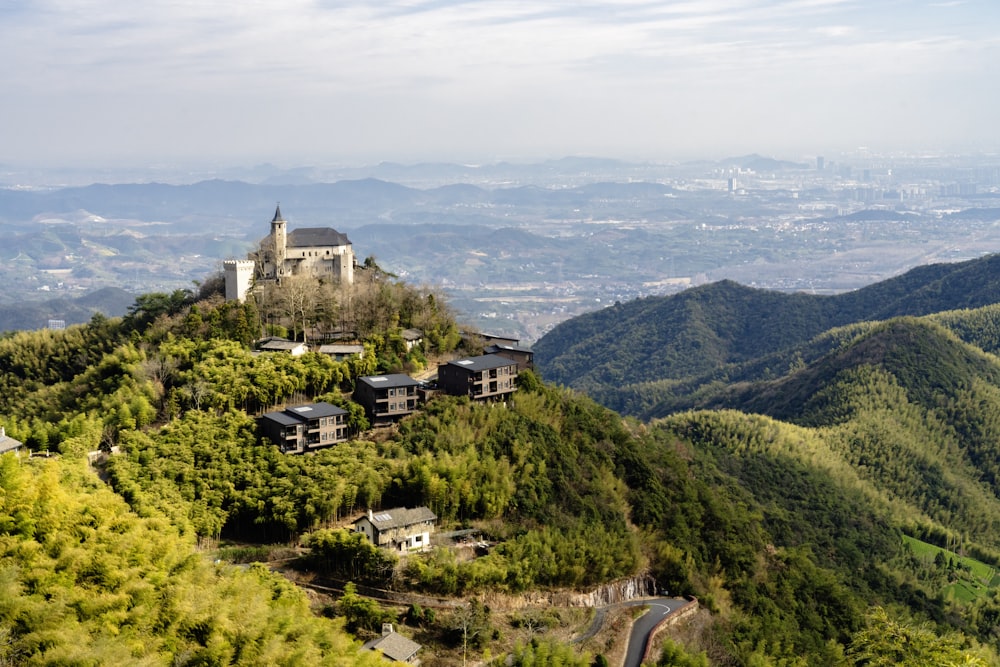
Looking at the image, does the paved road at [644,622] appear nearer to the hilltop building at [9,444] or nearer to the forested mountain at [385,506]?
the forested mountain at [385,506]

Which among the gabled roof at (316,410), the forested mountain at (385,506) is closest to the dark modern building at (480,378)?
the forested mountain at (385,506)

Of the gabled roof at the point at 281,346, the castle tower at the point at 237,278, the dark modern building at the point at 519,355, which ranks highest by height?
the castle tower at the point at 237,278

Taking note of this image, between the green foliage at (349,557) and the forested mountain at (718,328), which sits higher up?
the green foliage at (349,557)

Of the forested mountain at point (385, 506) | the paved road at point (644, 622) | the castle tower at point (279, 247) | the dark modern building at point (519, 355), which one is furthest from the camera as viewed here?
the castle tower at point (279, 247)

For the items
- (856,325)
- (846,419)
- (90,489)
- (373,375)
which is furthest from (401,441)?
(856,325)

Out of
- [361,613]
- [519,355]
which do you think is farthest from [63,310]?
[361,613]

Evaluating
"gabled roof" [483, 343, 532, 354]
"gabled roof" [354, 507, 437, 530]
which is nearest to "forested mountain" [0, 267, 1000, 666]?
"gabled roof" [354, 507, 437, 530]

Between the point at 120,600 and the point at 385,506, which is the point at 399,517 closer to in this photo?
the point at 385,506

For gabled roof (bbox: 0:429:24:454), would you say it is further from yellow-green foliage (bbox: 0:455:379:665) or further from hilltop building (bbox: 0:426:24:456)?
yellow-green foliage (bbox: 0:455:379:665)
